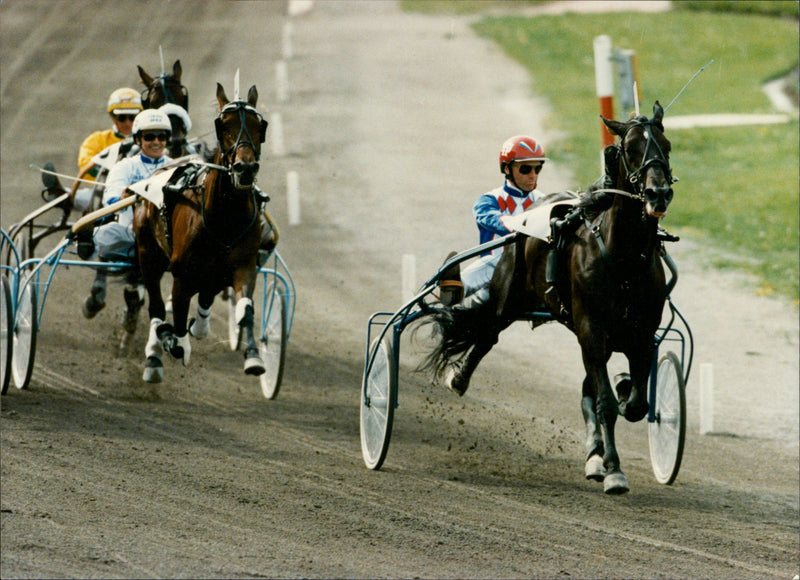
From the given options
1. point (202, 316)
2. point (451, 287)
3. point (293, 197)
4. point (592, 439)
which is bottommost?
point (592, 439)

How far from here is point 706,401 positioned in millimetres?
10727

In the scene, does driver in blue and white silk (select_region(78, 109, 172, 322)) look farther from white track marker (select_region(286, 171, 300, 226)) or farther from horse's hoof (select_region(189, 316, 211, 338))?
white track marker (select_region(286, 171, 300, 226))

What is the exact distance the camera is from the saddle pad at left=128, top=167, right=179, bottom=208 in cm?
891

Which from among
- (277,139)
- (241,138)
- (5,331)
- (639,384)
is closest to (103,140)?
(5,331)

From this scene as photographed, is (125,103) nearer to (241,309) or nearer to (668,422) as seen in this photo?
(241,309)

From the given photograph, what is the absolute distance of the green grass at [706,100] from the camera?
17.1m

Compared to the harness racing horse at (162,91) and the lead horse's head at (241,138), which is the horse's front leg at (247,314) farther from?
the harness racing horse at (162,91)

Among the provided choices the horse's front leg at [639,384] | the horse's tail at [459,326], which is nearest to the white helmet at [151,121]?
the horse's tail at [459,326]

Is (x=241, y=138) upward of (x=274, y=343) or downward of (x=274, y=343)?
upward

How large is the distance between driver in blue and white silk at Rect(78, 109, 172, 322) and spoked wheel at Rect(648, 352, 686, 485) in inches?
160

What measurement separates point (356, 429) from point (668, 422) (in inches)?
110

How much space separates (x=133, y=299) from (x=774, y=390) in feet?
19.6

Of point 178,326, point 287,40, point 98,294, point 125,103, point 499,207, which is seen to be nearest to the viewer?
point 499,207

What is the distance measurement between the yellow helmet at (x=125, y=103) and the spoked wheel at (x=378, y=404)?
404 centimetres
